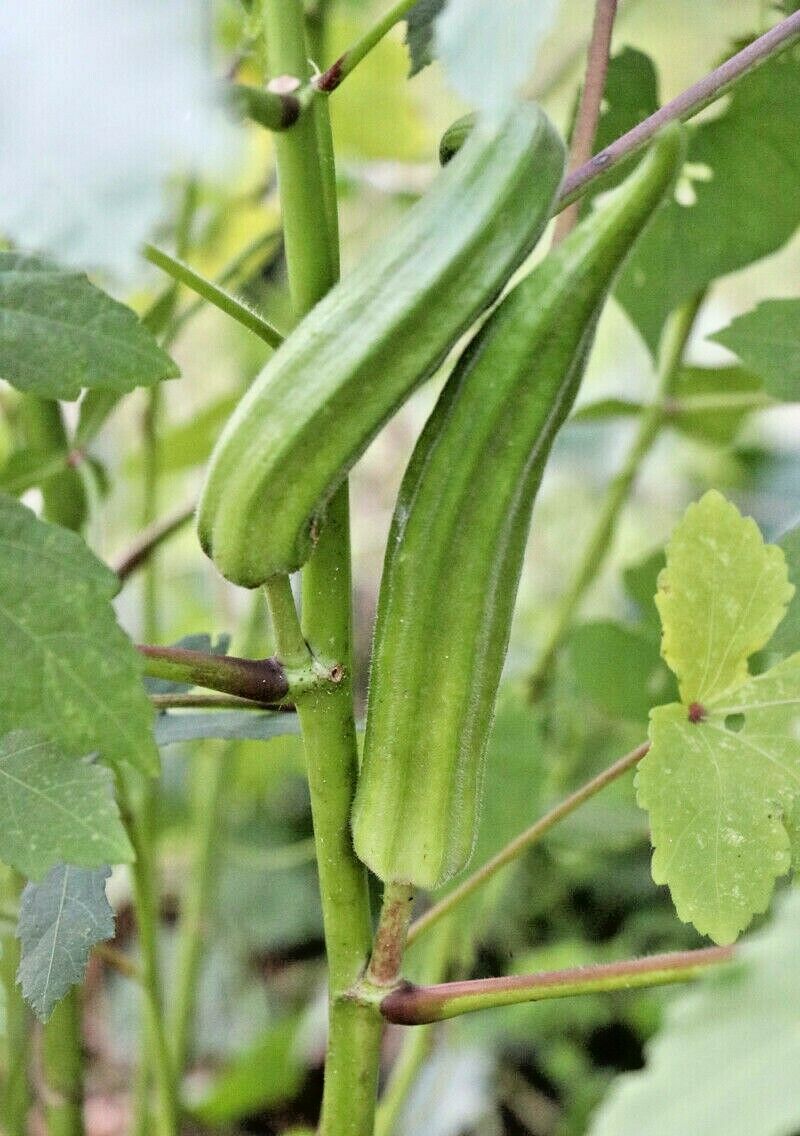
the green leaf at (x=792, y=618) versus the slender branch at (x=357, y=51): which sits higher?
the slender branch at (x=357, y=51)

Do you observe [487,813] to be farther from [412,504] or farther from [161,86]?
[161,86]

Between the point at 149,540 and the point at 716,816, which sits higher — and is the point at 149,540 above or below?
below

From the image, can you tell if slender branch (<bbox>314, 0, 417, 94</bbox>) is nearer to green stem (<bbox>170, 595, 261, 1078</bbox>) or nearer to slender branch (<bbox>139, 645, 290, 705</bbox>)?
slender branch (<bbox>139, 645, 290, 705</bbox>)

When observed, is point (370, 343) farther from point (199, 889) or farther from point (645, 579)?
point (199, 889)

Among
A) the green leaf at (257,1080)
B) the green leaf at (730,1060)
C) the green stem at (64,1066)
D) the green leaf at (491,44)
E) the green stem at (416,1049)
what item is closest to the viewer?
the green leaf at (730,1060)

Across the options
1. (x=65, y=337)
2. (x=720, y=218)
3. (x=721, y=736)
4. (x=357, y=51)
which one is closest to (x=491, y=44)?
(x=357, y=51)

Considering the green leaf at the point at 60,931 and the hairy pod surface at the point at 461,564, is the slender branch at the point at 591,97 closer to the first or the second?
the hairy pod surface at the point at 461,564

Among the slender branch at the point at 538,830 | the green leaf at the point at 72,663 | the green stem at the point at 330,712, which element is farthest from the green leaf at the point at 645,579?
the green leaf at the point at 72,663

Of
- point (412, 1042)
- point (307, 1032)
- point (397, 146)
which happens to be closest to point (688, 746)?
point (412, 1042)
